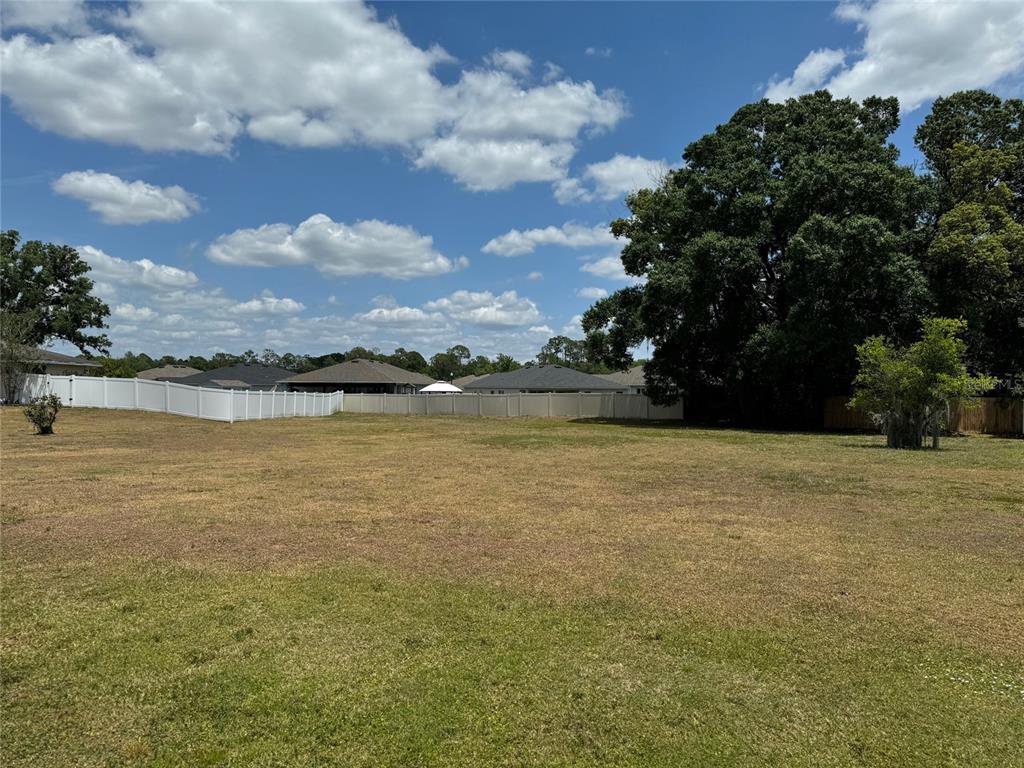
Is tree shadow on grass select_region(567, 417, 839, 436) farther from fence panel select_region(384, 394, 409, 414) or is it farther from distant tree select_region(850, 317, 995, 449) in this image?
fence panel select_region(384, 394, 409, 414)

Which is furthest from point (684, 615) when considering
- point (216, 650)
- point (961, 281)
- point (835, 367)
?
point (961, 281)

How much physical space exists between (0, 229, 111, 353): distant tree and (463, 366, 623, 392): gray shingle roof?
94.5 ft

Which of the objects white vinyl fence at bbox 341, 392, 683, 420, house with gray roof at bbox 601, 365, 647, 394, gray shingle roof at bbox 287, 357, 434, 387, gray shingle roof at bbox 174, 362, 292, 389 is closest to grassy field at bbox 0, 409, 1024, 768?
white vinyl fence at bbox 341, 392, 683, 420

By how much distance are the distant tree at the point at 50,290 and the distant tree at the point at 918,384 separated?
45.0 m

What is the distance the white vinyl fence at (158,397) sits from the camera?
26.8 meters

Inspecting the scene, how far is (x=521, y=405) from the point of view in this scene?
1582 inches

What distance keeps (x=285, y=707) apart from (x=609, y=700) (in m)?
1.56

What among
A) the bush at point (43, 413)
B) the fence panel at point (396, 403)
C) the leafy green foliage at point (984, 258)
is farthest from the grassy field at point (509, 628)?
the fence panel at point (396, 403)

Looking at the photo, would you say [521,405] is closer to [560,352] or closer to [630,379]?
[630,379]

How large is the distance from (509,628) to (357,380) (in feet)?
163

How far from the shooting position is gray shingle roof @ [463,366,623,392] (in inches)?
1971

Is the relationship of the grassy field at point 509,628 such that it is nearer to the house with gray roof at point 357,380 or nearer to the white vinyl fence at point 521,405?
the white vinyl fence at point 521,405

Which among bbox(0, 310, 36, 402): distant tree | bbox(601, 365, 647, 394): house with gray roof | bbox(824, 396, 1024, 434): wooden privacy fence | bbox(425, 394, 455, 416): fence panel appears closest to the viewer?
bbox(824, 396, 1024, 434): wooden privacy fence

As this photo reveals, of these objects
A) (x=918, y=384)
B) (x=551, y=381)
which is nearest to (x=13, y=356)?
(x=551, y=381)
